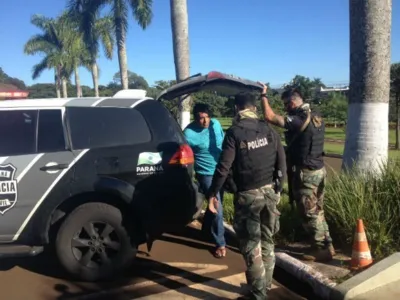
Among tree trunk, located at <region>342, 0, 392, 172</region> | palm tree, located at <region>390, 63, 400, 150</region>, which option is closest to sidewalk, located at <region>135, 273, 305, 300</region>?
tree trunk, located at <region>342, 0, 392, 172</region>

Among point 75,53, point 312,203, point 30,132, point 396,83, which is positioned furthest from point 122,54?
point 312,203

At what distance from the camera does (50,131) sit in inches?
172

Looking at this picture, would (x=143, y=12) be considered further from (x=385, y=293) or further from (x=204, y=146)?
(x=385, y=293)

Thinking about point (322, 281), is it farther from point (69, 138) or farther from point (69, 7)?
point (69, 7)

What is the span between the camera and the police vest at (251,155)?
3645mm

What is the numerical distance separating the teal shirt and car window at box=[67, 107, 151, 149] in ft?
2.61

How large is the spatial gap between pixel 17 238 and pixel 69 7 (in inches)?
758

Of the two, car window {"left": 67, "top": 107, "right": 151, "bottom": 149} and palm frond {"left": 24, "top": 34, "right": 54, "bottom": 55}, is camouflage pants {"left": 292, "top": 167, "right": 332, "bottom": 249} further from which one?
palm frond {"left": 24, "top": 34, "right": 54, "bottom": 55}

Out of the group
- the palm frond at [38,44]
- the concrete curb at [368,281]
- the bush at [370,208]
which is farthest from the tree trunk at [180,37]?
the palm frond at [38,44]

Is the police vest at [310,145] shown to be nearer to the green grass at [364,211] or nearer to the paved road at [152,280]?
the green grass at [364,211]

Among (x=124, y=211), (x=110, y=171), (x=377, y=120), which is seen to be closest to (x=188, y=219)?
(x=124, y=211)

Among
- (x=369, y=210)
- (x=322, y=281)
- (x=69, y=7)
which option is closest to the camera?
(x=322, y=281)

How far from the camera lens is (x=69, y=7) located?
21.1 meters

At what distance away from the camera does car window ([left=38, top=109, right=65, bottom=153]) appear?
14.1 ft
